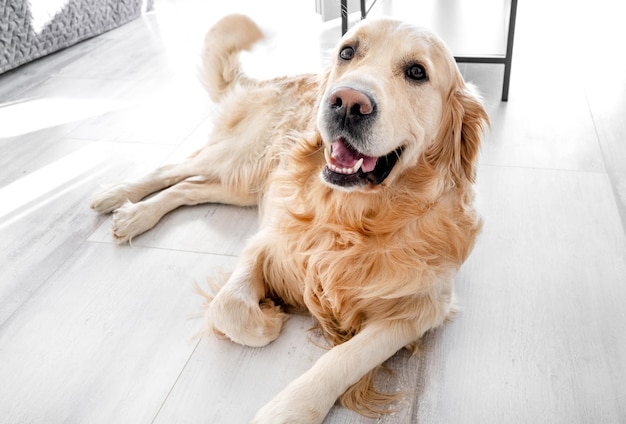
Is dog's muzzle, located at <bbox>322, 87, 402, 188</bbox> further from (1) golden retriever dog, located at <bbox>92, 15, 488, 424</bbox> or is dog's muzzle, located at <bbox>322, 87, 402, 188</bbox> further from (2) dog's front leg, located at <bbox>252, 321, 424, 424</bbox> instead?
(2) dog's front leg, located at <bbox>252, 321, 424, 424</bbox>

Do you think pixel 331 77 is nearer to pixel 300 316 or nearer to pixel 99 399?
pixel 300 316

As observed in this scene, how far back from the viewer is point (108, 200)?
222cm

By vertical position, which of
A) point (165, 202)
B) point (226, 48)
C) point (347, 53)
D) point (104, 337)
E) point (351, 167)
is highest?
point (347, 53)

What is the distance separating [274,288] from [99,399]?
2.04 feet

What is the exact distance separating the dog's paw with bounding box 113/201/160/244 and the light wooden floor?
0.15ft

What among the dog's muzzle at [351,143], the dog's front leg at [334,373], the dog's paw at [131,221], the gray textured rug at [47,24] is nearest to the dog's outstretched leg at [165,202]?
the dog's paw at [131,221]

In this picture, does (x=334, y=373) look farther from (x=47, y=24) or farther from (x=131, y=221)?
(x=47, y=24)

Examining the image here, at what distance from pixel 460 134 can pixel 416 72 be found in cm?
24

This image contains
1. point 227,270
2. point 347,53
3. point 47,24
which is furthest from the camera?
point 47,24

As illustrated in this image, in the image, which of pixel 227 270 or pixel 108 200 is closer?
pixel 227 270

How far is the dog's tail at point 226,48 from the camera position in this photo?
2.24 meters

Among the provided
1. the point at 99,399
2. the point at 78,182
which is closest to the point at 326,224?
the point at 99,399

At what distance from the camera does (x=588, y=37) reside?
154 inches

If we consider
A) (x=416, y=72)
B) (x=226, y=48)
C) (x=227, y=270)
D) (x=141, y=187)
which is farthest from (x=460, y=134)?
(x=141, y=187)
